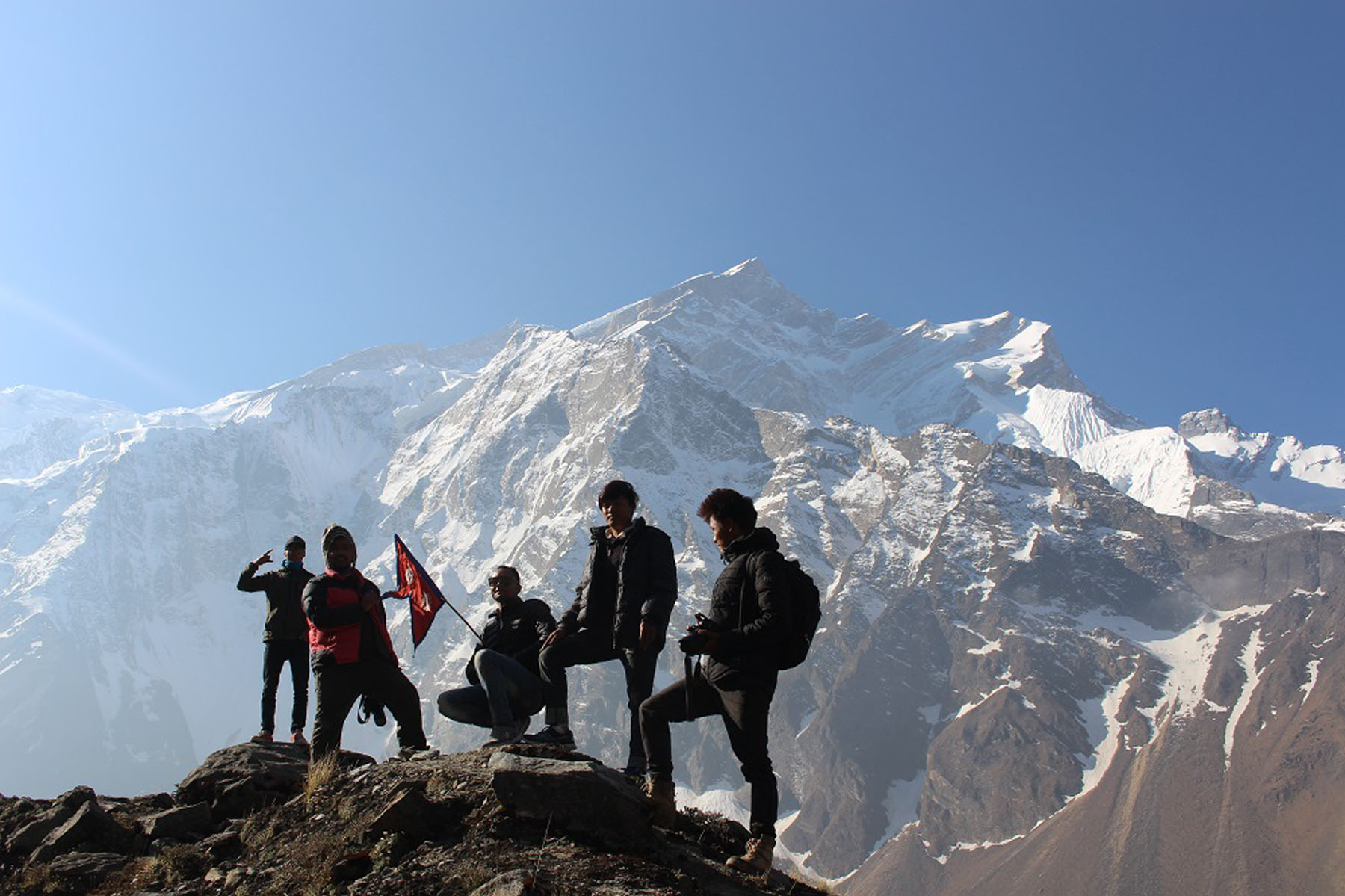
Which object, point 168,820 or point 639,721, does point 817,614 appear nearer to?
point 639,721

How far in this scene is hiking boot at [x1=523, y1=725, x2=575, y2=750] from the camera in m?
11.4

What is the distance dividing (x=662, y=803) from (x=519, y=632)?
4.18 metres

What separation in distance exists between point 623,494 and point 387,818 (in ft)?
14.3

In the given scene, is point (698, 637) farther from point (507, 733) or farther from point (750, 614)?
point (507, 733)

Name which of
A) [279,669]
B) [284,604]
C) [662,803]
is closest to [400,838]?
[662,803]

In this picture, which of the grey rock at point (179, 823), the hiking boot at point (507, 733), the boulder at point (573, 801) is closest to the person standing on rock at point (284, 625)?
the grey rock at point (179, 823)

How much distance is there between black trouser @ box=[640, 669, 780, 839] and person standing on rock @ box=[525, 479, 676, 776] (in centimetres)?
121

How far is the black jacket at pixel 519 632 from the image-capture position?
480 inches

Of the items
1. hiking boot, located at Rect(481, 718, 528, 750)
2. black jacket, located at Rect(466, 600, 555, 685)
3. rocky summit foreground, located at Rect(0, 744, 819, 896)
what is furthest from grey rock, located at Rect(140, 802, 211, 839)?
black jacket, located at Rect(466, 600, 555, 685)

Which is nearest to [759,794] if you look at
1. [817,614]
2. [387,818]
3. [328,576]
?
[817,614]

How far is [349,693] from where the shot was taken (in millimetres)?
11188

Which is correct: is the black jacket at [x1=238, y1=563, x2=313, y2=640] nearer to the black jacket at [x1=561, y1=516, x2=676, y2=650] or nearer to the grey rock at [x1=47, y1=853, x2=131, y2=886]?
the grey rock at [x1=47, y1=853, x2=131, y2=886]

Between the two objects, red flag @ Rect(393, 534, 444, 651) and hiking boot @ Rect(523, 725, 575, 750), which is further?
red flag @ Rect(393, 534, 444, 651)

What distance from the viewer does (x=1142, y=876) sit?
189m
